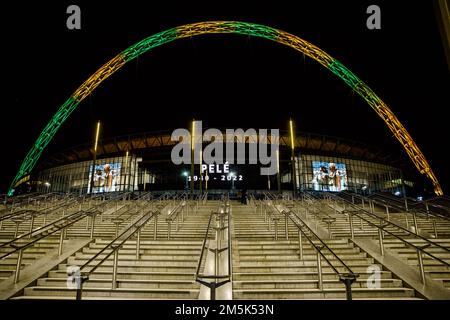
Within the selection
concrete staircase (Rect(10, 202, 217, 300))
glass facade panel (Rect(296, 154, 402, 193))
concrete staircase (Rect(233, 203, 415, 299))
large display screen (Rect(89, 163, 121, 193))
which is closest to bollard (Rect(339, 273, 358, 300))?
concrete staircase (Rect(233, 203, 415, 299))

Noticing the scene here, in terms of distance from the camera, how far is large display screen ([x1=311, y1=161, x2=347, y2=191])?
36994 mm

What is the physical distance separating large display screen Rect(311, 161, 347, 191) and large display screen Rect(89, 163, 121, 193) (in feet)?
94.3

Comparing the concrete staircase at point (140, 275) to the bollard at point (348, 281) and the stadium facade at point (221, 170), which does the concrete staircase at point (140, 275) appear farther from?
the stadium facade at point (221, 170)

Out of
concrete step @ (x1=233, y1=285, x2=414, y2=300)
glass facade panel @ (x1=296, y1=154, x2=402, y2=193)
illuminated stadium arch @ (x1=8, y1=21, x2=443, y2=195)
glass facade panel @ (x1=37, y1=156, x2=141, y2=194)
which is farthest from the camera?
glass facade panel @ (x1=296, y1=154, x2=402, y2=193)

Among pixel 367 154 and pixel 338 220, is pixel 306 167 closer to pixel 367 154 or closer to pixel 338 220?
pixel 367 154

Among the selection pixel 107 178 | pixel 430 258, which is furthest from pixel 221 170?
pixel 430 258

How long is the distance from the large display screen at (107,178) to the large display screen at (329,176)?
28748 mm

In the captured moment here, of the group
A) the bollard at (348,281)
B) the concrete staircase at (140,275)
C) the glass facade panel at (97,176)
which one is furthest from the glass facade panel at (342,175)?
the bollard at (348,281)

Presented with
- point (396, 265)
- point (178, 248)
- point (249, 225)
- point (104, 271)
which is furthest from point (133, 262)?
point (396, 265)

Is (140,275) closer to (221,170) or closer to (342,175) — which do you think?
(221,170)

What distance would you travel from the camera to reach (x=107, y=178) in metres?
37.8

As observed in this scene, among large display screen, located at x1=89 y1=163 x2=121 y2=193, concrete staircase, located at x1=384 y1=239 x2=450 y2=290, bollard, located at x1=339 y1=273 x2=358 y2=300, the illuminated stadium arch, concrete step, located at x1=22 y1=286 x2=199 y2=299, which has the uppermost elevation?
the illuminated stadium arch

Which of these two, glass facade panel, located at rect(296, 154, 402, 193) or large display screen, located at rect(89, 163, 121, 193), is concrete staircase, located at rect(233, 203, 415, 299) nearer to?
glass facade panel, located at rect(296, 154, 402, 193)
